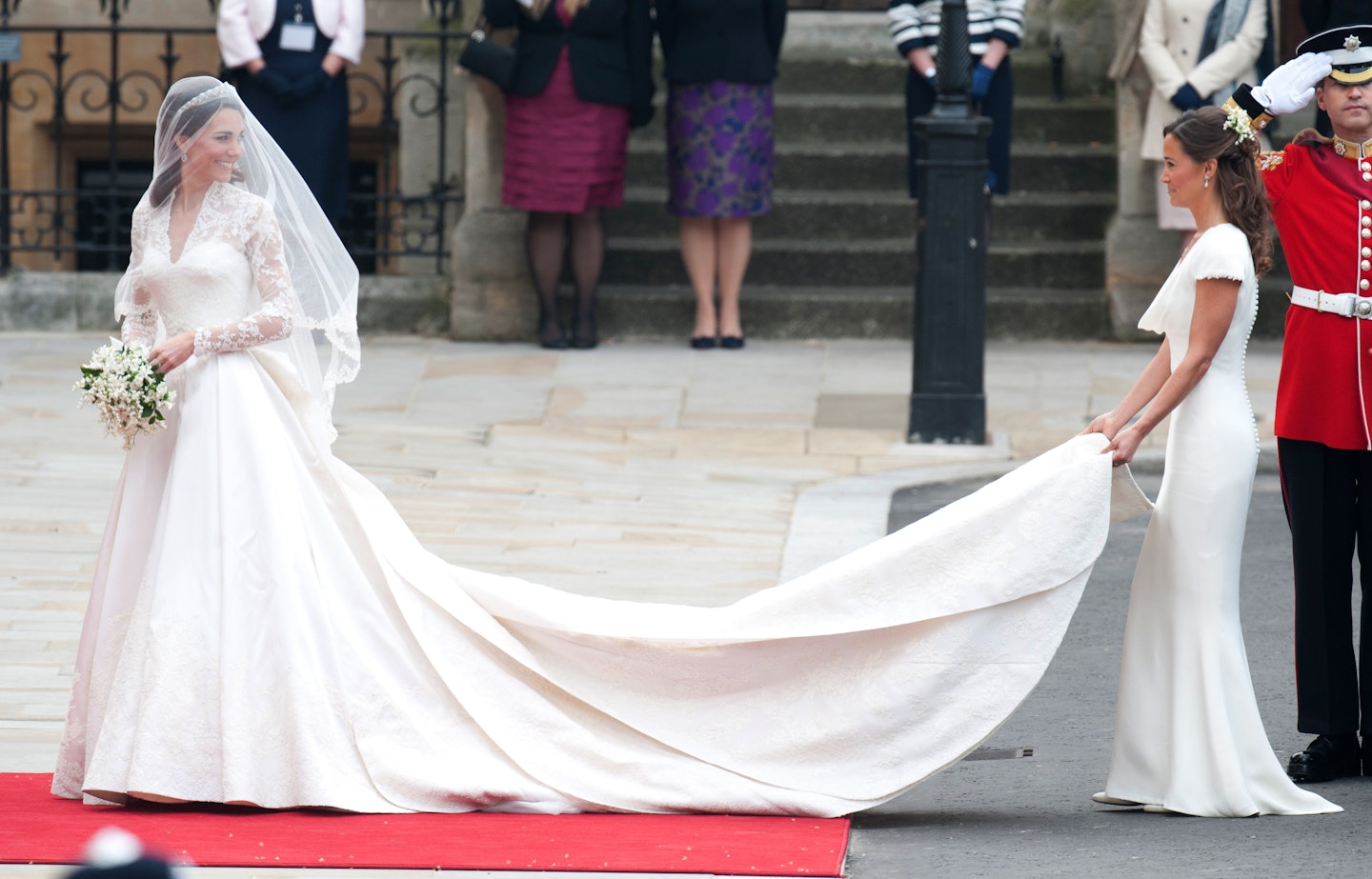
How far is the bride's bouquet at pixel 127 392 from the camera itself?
5.24 m

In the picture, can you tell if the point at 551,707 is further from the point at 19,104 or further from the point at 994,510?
the point at 19,104

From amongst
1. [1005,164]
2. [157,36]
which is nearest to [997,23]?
[1005,164]

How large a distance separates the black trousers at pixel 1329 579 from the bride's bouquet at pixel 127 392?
2.90 meters

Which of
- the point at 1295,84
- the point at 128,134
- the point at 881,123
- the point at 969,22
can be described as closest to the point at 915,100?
the point at 969,22

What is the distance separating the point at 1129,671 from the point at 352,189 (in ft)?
32.7

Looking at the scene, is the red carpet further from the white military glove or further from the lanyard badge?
the lanyard badge

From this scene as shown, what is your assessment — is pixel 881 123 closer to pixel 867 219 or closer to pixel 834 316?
pixel 867 219

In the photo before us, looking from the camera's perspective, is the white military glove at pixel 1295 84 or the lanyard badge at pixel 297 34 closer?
the white military glove at pixel 1295 84

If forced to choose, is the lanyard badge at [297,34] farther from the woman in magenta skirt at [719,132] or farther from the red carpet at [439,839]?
the red carpet at [439,839]

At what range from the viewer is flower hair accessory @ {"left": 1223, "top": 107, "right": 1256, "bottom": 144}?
5168 millimetres

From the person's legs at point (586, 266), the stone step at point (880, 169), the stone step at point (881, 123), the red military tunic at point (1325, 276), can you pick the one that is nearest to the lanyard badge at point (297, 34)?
the person's legs at point (586, 266)

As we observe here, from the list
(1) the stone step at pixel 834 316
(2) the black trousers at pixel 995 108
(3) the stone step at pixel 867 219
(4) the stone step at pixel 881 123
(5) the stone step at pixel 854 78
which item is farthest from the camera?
(5) the stone step at pixel 854 78

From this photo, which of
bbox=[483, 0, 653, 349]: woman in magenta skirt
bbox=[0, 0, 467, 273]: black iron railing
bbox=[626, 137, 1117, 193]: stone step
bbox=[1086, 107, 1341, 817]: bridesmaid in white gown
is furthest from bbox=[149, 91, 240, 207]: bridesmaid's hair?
bbox=[626, 137, 1117, 193]: stone step

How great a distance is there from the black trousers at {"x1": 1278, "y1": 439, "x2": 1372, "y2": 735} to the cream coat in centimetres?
670
